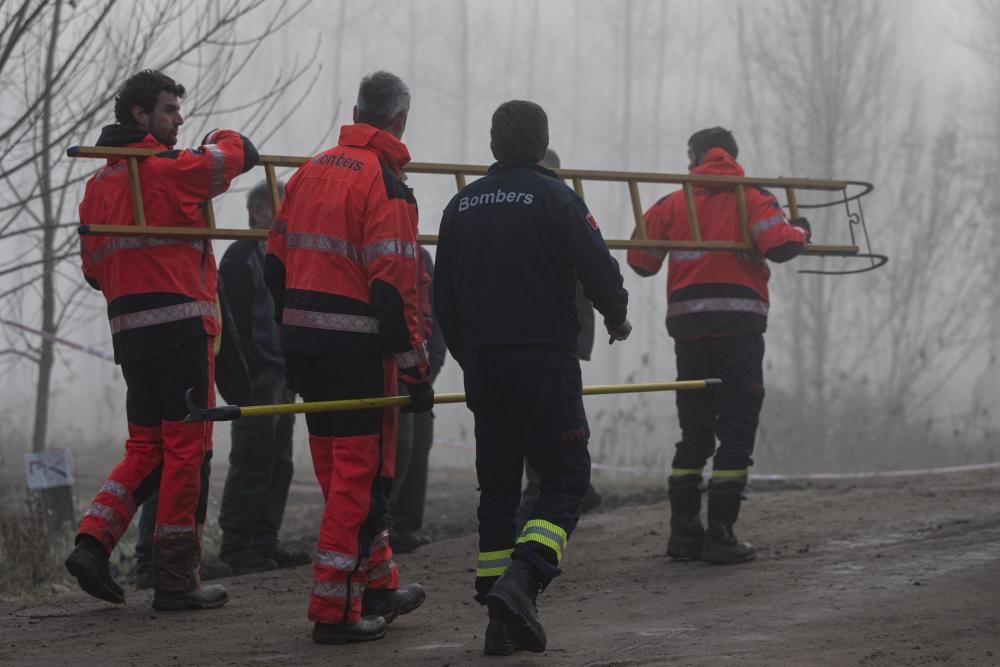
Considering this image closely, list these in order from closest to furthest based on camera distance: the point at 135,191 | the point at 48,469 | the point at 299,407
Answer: the point at 299,407, the point at 135,191, the point at 48,469

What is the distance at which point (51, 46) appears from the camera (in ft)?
25.9

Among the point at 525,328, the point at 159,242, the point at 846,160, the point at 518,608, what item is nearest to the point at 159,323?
the point at 159,242

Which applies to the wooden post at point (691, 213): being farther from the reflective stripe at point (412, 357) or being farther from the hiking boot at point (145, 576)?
the hiking boot at point (145, 576)

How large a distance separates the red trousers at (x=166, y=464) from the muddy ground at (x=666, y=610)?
292 millimetres

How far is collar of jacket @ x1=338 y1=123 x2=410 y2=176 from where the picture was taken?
517 centimetres

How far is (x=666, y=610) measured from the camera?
5609 mm

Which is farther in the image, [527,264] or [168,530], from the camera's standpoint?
[168,530]

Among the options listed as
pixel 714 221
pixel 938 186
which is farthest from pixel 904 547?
pixel 938 186

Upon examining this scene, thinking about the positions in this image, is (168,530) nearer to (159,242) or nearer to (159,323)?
(159,323)

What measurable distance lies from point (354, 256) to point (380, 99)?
66cm

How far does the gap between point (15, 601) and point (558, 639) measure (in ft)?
9.86

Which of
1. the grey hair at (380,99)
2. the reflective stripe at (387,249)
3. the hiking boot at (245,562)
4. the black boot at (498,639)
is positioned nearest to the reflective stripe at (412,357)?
the reflective stripe at (387,249)

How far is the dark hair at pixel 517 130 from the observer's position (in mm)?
5078

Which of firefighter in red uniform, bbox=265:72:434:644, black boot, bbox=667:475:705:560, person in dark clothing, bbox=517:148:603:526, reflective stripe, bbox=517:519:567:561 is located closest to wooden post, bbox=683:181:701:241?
person in dark clothing, bbox=517:148:603:526
